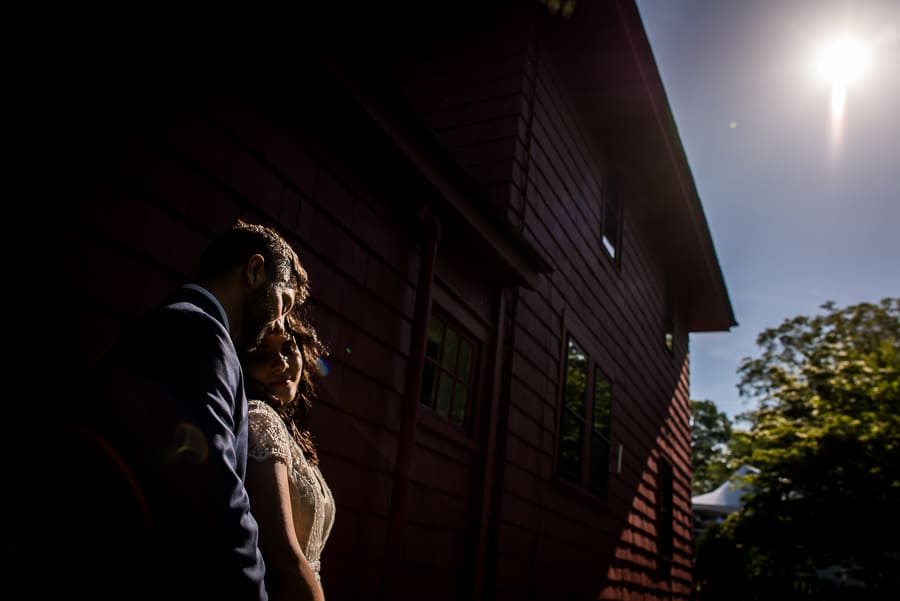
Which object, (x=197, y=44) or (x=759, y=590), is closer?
(x=197, y=44)

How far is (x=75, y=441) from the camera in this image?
1.20 m

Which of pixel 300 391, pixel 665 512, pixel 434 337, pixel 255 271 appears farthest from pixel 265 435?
pixel 665 512

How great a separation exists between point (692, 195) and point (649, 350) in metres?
2.67

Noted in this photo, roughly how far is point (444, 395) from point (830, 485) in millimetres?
9940

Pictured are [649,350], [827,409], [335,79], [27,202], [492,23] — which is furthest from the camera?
[827,409]

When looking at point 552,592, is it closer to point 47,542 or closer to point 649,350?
point 649,350

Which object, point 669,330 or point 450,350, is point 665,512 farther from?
point 450,350

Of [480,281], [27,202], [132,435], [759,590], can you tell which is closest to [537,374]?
[480,281]

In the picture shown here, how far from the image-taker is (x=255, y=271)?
1.79 m

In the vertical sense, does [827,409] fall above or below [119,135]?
above

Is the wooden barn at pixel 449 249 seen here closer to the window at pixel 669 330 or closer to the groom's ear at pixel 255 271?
the groom's ear at pixel 255 271

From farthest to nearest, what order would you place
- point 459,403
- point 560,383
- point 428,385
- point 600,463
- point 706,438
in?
point 706,438
point 600,463
point 560,383
point 459,403
point 428,385

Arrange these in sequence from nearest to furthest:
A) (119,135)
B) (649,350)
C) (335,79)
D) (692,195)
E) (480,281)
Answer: (119,135), (335,79), (480,281), (692,195), (649,350)

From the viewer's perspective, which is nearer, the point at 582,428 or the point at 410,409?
the point at 410,409
